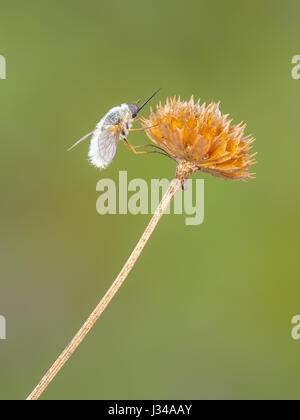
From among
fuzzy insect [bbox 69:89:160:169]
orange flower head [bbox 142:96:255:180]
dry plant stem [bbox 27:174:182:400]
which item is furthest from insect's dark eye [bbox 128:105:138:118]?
dry plant stem [bbox 27:174:182:400]

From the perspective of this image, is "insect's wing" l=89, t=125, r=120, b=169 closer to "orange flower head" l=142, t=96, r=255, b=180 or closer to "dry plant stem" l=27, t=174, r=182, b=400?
"orange flower head" l=142, t=96, r=255, b=180

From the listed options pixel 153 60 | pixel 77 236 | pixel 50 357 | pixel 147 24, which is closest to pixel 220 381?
pixel 50 357

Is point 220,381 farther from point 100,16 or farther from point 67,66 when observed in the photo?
point 100,16

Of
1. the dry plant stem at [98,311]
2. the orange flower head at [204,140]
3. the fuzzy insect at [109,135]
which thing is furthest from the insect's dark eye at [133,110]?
the dry plant stem at [98,311]

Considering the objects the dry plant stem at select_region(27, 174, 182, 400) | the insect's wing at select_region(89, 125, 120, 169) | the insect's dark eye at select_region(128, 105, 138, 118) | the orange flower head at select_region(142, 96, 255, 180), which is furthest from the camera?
the insect's dark eye at select_region(128, 105, 138, 118)

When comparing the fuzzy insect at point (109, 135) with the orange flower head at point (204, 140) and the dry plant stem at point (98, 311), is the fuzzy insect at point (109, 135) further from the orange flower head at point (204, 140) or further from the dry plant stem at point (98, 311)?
the dry plant stem at point (98, 311)

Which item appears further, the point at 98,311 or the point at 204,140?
the point at 204,140

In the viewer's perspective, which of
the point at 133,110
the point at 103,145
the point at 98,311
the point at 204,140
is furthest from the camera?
the point at 133,110

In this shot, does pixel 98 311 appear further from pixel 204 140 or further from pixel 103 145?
pixel 103 145

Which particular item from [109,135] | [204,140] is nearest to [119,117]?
[109,135]
